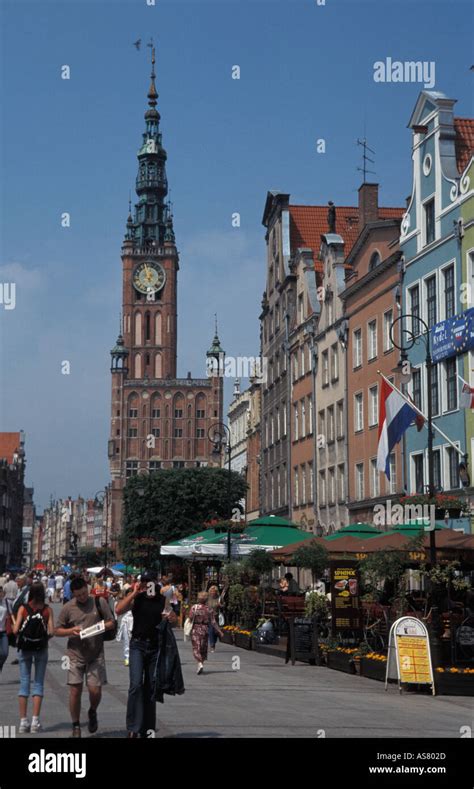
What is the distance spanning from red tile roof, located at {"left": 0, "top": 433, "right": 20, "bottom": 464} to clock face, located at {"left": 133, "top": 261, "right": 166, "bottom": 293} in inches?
1257

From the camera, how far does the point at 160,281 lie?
6398 inches

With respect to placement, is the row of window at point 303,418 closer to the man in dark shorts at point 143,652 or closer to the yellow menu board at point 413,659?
the yellow menu board at point 413,659

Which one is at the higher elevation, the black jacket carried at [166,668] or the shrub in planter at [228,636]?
the black jacket carried at [166,668]

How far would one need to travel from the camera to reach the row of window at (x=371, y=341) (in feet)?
133

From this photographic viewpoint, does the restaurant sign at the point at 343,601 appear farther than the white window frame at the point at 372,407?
No

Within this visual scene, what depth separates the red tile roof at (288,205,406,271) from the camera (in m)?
56.7

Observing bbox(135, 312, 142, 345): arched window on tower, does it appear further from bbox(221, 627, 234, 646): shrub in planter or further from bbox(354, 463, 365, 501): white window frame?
bbox(221, 627, 234, 646): shrub in planter

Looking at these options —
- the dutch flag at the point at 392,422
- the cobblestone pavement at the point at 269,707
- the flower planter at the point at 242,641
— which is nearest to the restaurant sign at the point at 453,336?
the dutch flag at the point at 392,422

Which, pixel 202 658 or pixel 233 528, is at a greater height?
pixel 233 528

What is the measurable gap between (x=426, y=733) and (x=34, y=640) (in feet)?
14.9

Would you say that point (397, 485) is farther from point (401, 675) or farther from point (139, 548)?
point (139, 548)

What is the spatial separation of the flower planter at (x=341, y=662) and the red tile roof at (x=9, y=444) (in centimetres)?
15210
